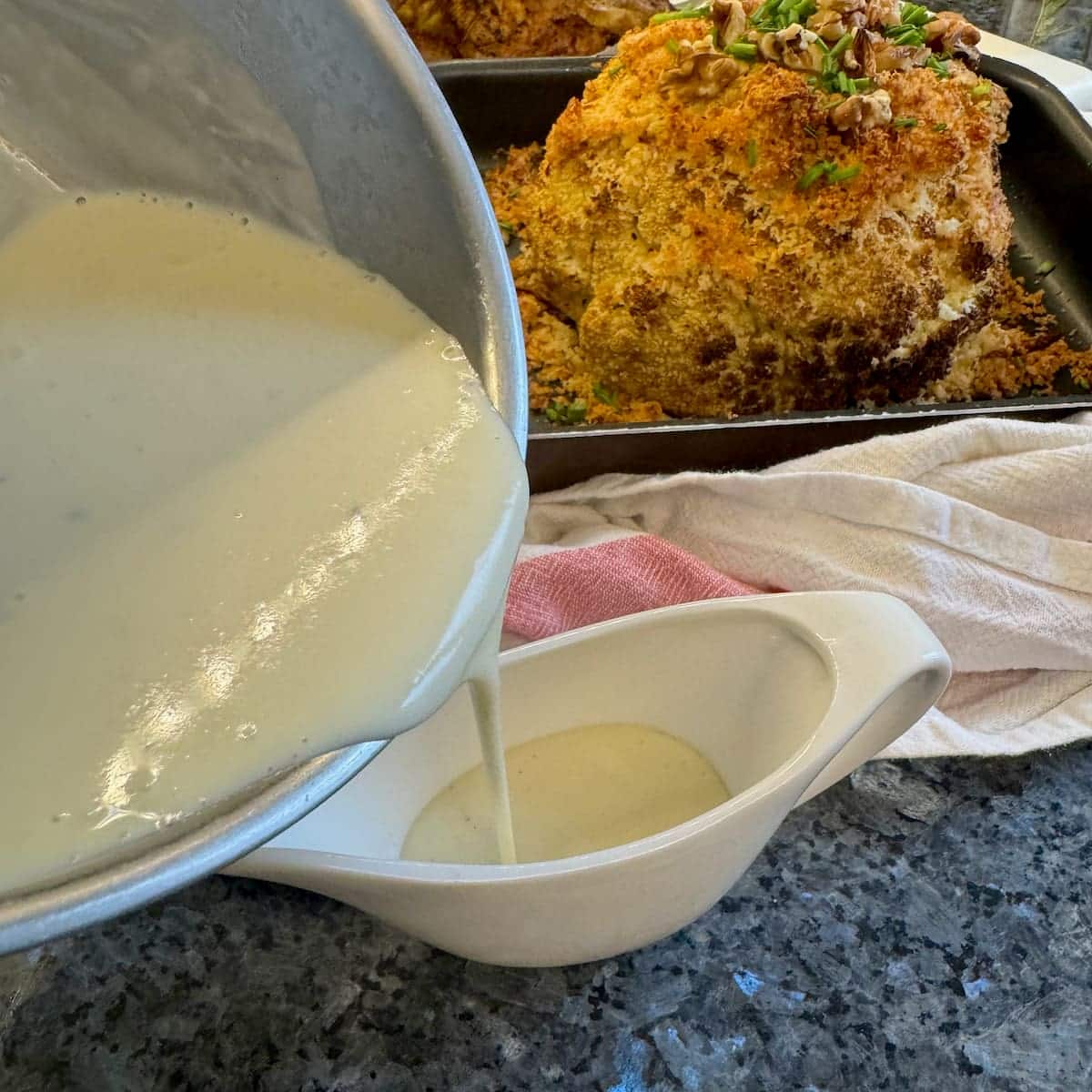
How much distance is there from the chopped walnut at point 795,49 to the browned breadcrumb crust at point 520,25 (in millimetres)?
393

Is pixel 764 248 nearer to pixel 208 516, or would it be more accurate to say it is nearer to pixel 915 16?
pixel 915 16

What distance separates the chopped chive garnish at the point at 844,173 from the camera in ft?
2.70

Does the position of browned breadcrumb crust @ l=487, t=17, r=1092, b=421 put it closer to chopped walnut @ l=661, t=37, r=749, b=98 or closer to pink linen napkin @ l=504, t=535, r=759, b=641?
chopped walnut @ l=661, t=37, r=749, b=98

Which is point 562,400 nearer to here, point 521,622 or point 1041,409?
point 521,622

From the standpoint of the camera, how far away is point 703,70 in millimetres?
868

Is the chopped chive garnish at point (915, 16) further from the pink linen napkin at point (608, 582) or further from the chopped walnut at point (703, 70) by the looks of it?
the pink linen napkin at point (608, 582)

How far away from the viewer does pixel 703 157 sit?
0.86 m

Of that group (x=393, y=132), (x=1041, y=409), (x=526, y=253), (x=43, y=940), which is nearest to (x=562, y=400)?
(x=526, y=253)

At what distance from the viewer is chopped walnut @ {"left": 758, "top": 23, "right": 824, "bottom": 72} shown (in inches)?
33.0

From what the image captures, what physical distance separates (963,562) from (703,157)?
385 millimetres

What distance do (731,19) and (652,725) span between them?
23.5 inches

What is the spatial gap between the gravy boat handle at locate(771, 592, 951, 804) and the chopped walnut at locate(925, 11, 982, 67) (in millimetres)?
640

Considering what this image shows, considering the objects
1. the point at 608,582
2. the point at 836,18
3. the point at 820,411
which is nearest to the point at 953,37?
the point at 836,18

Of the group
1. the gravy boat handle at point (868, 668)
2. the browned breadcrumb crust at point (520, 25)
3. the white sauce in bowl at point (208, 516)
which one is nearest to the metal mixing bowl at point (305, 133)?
the white sauce in bowl at point (208, 516)
